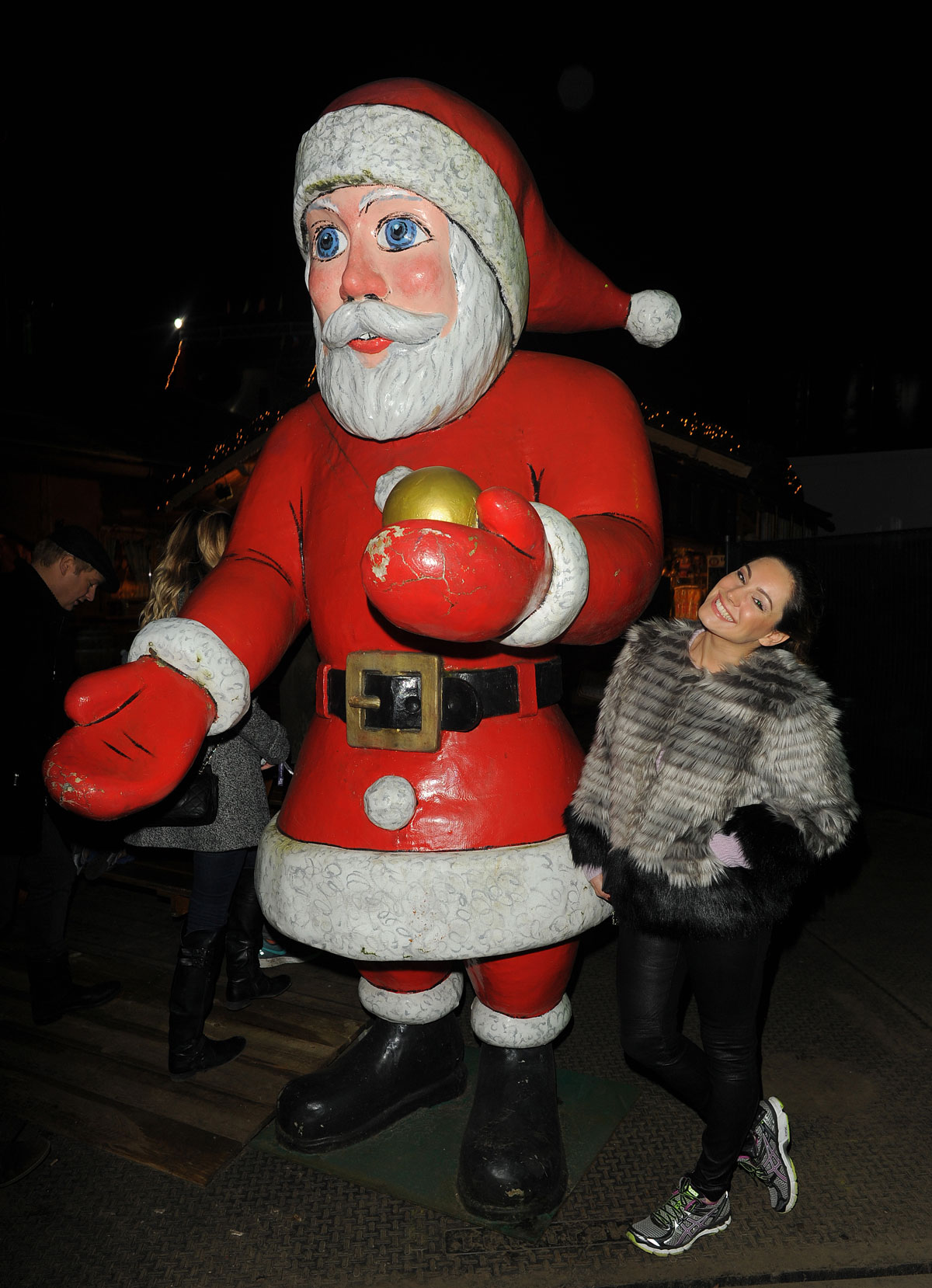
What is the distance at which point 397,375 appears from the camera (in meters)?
1.58

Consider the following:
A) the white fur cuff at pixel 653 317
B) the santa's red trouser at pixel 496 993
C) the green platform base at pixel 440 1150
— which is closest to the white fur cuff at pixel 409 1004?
the santa's red trouser at pixel 496 993

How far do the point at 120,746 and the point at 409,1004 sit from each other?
39.6 inches

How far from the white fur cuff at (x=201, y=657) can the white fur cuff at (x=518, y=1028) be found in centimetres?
92

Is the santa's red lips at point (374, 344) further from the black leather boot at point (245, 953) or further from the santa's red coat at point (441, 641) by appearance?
the black leather boot at point (245, 953)

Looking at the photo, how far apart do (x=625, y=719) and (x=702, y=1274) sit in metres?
1.11

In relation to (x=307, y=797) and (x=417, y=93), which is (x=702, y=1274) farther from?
(x=417, y=93)

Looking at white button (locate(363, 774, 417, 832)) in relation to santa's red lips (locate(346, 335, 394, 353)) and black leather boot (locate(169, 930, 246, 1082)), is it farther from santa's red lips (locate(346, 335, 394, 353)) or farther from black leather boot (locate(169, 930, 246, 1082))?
black leather boot (locate(169, 930, 246, 1082))

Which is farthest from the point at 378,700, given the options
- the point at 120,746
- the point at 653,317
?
the point at 653,317

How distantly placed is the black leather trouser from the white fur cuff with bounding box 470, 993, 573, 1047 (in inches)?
6.9

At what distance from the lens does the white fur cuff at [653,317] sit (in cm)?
191

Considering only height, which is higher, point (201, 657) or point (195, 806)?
point (201, 657)

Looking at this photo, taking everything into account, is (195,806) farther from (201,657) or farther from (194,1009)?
(194,1009)

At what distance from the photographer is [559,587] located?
126 centimetres

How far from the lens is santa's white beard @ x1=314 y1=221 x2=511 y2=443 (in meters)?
1.58
